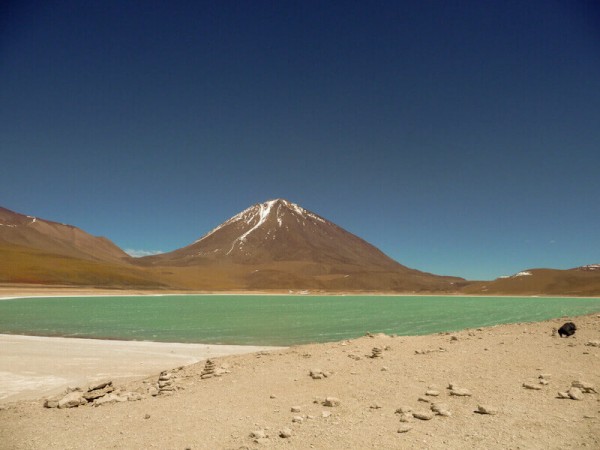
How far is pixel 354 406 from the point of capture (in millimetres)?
7672

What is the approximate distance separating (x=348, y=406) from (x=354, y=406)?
108mm

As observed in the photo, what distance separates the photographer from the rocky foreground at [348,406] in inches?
246

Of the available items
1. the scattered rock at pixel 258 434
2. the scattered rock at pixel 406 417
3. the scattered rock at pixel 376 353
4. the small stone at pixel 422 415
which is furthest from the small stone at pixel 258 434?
the scattered rock at pixel 376 353

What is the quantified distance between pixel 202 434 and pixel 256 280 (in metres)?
185

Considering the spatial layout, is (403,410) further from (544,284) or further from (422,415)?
(544,284)

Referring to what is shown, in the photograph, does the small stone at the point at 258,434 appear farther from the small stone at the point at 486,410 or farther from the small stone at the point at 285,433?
the small stone at the point at 486,410

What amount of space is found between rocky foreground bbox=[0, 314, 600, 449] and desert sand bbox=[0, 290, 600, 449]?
25mm

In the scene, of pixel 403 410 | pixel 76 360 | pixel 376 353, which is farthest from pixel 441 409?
pixel 76 360

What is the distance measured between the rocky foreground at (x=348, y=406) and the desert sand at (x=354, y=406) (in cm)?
2

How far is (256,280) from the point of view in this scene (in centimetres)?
18938

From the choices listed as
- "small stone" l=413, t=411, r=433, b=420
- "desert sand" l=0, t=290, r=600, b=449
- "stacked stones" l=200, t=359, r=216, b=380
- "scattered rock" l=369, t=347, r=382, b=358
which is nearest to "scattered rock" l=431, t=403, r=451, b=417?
"desert sand" l=0, t=290, r=600, b=449

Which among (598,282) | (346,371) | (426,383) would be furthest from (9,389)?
(598,282)

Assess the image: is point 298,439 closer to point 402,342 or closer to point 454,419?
point 454,419

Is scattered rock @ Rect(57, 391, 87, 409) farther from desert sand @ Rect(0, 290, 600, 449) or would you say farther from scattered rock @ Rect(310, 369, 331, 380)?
scattered rock @ Rect(310, 369, 331, 380)
